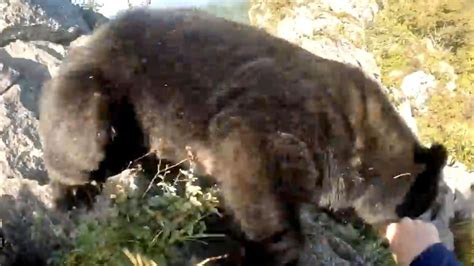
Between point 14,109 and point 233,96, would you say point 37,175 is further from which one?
point 233,96

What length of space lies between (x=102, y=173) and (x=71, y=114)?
431mm

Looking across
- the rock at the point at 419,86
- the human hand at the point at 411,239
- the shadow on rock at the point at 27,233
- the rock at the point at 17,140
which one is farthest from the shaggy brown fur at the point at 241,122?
the rock at the point at 419,86

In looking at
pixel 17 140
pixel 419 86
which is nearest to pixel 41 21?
pixel 17 140

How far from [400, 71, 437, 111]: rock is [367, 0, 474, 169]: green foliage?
12 cm

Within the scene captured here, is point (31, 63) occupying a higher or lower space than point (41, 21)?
lower

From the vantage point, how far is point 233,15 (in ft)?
16.5

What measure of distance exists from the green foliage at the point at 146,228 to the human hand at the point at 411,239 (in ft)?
3.07

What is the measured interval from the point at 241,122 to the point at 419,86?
8942 millimetres

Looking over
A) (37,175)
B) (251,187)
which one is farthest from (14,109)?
(251,187)

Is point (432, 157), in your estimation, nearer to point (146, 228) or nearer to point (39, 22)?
point (146, 228)

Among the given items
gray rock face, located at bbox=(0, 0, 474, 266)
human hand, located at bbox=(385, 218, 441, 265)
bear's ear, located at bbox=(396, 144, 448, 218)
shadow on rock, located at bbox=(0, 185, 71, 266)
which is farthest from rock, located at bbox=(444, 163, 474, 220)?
shadow on rock, located at bbox=(0, 185, 71, 266)

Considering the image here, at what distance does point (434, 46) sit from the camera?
13.3 m

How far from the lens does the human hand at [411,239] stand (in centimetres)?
308

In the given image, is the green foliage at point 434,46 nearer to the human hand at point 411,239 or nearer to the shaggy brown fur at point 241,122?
the shaggy brown fur at point 241,122
